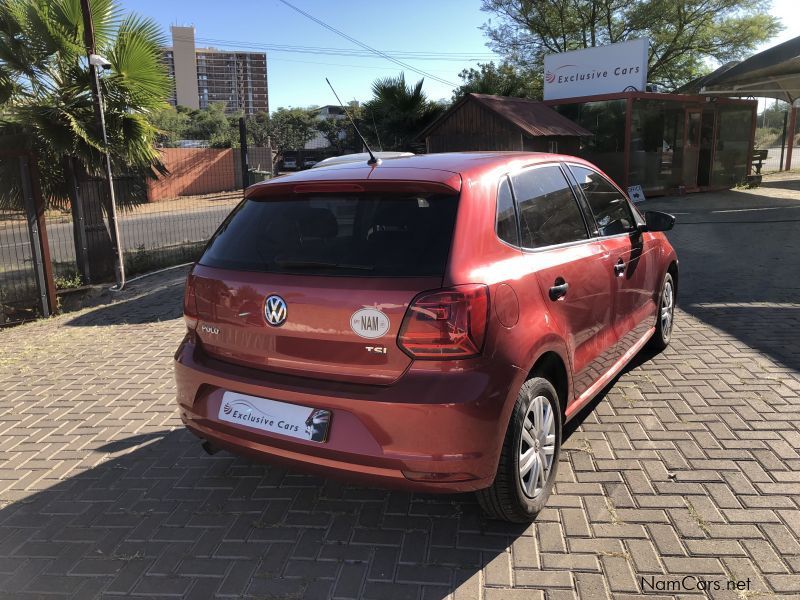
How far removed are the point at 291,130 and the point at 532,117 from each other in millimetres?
39688

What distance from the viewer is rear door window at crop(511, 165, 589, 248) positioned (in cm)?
316

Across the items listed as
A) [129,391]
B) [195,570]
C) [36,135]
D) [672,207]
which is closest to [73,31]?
[36,135]

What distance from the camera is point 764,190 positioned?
61.5 ft

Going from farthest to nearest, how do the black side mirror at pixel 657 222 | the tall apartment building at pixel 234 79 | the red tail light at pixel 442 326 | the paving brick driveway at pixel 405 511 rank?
the tall apartment building at pixel 234 79
the black side mirror at pixel 657 222
the paving brick driveway at pixel 405 511
the red tail light at pixel 442 326

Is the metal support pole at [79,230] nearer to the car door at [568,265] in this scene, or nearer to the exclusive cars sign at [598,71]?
the car door at [568,265]

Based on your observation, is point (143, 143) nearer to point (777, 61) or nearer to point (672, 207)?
point (672, 207)

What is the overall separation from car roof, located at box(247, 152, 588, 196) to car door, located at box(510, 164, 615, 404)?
0.45 feet

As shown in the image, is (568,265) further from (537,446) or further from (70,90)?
(70,90)

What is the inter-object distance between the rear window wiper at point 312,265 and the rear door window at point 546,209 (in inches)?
34.9

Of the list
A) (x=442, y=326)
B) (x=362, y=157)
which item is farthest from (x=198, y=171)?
(x=442, y=326)

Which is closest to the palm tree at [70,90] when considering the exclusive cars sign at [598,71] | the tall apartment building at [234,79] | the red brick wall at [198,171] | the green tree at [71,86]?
the green tree at [71,86]

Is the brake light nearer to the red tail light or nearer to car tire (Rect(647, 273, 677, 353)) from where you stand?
the red tail light

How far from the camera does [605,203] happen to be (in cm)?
421

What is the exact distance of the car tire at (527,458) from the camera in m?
2.71
